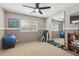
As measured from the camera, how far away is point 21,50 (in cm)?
172

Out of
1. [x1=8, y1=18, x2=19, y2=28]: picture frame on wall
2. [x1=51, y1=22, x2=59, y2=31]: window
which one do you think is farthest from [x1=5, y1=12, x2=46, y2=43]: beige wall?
[x1=51, y1=22, x2=59, y2=31]: window

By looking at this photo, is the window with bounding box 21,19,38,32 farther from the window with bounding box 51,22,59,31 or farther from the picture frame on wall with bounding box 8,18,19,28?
the window with bounding box 51,22,59,31

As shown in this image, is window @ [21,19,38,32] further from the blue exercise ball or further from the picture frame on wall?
the blue exercise ball

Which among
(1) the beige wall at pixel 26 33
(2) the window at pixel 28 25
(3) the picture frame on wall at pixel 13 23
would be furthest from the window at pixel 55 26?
(3) the picture frame on wall at pixel 13 23

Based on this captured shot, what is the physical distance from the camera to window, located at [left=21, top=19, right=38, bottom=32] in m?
1.48

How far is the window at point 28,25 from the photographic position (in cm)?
148

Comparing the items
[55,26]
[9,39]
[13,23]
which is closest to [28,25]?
[13,23]

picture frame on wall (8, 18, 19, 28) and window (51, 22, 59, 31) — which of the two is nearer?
picture frame on wall (8, 18, 19, 28)

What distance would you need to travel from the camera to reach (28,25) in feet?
4.91

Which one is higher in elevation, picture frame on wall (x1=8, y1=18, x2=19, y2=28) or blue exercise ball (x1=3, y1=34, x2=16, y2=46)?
picture frame on wall (x1=8, y1=18, x2=19, y2=28)

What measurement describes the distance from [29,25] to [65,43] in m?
1.45

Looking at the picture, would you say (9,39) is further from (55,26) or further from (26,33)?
(55,26)

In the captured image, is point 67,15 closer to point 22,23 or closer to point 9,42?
point 22,23

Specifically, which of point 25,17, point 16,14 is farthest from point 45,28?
point 16,14
